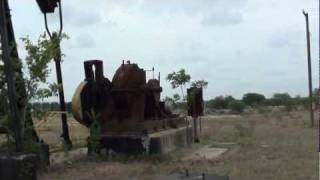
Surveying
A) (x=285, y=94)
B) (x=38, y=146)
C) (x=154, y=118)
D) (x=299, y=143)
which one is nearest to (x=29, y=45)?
(x=38, y=146)

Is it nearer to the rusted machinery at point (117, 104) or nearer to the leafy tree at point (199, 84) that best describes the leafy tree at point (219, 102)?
the leafy tree at point (199, 84)

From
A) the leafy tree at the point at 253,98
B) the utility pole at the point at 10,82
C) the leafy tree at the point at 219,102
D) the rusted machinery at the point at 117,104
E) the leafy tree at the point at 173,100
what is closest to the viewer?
the utility pole at the point at 10,82

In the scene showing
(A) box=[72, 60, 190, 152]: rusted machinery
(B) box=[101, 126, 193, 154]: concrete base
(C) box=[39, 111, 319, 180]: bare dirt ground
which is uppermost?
(A) box=[72, 60, 190, 152]: rusted machinery

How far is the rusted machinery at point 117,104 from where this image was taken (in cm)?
1473

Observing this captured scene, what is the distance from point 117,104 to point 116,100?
10 centimetres

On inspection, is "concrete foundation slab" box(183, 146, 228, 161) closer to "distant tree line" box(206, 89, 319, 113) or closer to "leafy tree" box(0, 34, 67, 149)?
"leafy tree" box(0, 34, 67, 149)

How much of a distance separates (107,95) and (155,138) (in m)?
1.60

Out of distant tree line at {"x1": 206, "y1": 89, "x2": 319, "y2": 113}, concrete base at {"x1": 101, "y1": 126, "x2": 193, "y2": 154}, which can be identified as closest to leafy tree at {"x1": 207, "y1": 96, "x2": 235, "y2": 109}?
distant tree line at {"x1": 206, "y1": 89, "x2": 319, "y2": 113}

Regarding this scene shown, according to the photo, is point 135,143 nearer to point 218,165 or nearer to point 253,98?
point 218,165

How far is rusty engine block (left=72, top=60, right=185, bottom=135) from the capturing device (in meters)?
14.8

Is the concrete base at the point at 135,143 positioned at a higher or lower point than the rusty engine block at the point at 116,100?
lower

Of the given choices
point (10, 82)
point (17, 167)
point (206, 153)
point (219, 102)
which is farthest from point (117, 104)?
point (219, 102)

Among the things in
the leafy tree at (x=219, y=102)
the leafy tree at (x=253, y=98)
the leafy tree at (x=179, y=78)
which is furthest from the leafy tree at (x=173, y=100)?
the leafy tree at (x=253, y=98)

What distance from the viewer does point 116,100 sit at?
15.4 meters
